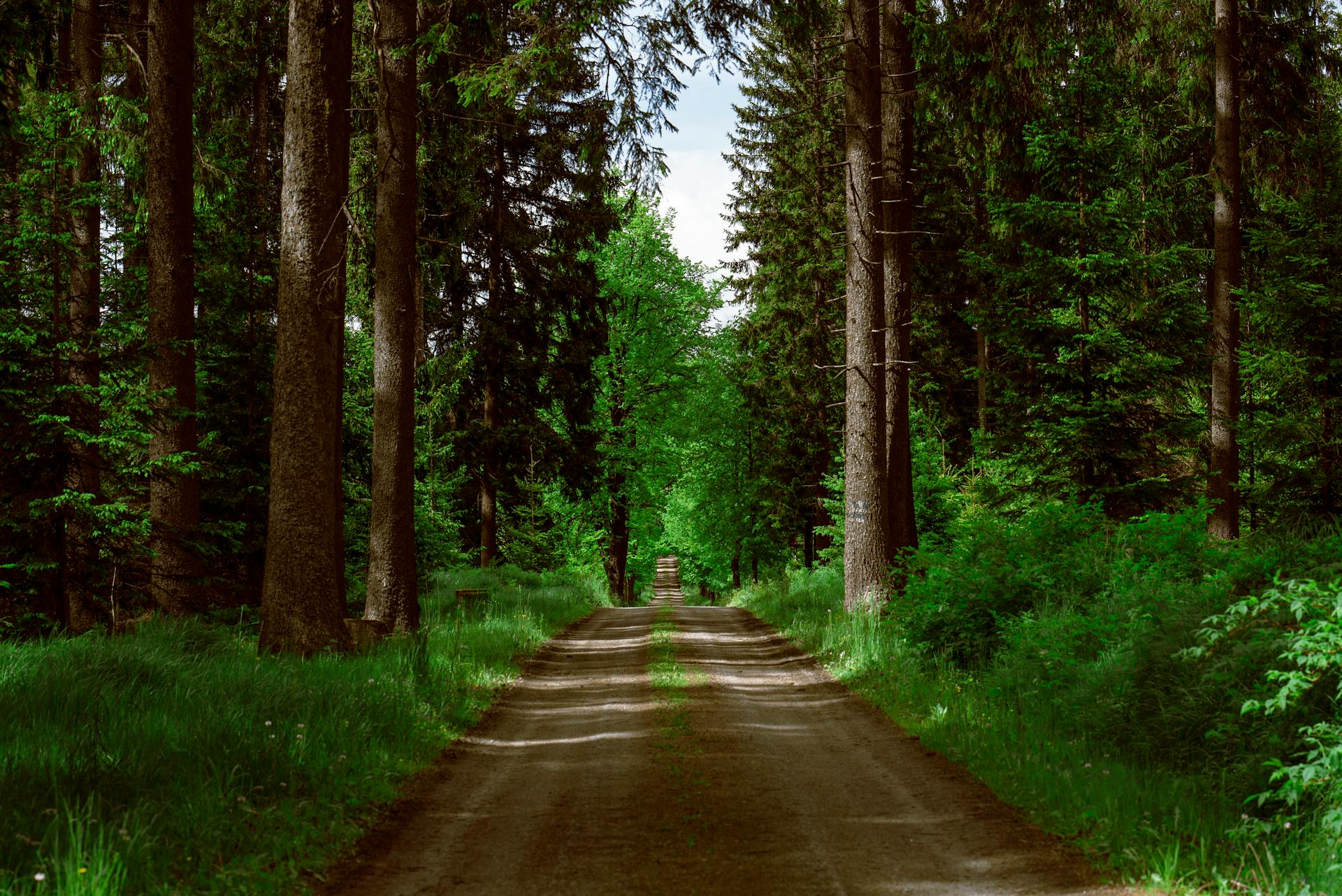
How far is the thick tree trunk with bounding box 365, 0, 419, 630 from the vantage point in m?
13.2

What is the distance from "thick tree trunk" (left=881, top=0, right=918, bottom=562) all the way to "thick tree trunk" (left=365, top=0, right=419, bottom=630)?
7.83 m

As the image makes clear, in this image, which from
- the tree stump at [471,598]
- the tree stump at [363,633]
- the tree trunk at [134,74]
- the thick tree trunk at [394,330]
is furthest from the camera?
the tree stump at [471,598]

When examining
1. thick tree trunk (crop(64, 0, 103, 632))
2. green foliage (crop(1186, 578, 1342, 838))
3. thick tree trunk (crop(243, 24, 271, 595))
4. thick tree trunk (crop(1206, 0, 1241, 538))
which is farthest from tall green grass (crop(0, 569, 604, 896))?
thick tree trunk (crop(1206, 0, 1241, 538))

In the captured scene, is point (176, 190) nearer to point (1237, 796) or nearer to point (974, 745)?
point (974, 745)

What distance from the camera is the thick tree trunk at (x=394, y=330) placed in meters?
13.2

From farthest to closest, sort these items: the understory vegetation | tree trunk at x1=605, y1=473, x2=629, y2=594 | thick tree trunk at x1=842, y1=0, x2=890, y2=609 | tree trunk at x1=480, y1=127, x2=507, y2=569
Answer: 1. tree trunk at x1=605, y1=473, x2=629, y2=594
2. tree trunk at x1=480, y1=127, x2=507, y2=569
3. thick tree trunk at x1=842, y1=0, x2=890, y2=609
4. the understory vegetation

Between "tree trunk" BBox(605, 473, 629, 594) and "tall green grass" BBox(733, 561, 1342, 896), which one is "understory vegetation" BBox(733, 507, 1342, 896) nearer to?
"tall green grass" BBox(733, 561, 1342, 896)

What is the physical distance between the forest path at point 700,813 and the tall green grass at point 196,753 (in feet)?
1.30

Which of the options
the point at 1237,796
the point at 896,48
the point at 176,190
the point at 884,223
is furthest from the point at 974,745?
the point at 896,48

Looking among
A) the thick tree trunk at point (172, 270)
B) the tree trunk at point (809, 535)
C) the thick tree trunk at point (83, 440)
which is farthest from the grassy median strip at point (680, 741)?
the tree trunk at point (809, 535)

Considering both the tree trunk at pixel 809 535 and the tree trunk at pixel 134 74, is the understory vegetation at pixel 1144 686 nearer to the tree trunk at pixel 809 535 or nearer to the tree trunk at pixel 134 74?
the tree trunk at pixel 134 74

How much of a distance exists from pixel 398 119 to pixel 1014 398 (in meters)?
10.9

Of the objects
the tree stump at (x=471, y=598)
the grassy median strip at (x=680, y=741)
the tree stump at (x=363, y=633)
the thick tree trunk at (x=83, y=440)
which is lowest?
the grassy median strip at (x=680, y=741)

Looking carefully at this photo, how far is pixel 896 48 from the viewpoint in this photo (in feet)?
54.0
